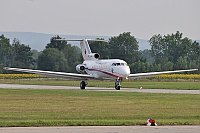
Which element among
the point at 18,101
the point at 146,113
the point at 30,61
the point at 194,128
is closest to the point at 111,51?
the point at 30,61

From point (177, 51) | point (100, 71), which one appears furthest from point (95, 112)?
point (177, 51)

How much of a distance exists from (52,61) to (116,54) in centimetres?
1161

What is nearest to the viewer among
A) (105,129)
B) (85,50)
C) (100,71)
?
(105,129)

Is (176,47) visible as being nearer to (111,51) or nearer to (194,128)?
(111,51)

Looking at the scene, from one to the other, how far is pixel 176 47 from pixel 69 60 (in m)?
38.9

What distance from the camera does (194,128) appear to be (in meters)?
22.3

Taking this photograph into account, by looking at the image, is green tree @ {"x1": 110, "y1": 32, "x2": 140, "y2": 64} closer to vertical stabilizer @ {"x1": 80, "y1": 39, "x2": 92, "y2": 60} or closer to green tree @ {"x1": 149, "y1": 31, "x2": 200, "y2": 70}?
green tree @ {"x1": 149, "y1": 31, "x2": 200, "y2": 70}

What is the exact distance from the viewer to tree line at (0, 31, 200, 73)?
10981cm

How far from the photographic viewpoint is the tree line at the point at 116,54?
360ft

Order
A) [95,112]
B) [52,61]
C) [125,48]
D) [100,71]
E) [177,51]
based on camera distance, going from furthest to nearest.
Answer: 1. [177,51]
2. [125,48]
3. [52,61]
4. [100,71]
5. [95,112]

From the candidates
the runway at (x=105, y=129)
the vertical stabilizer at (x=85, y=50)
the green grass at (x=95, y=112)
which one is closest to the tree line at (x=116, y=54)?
the vertical stabilizer at (x=85, y=50)

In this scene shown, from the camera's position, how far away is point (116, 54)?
113 metres

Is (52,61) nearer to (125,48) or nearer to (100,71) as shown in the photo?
(125,48)

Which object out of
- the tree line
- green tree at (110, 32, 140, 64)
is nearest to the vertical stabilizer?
the tree line
